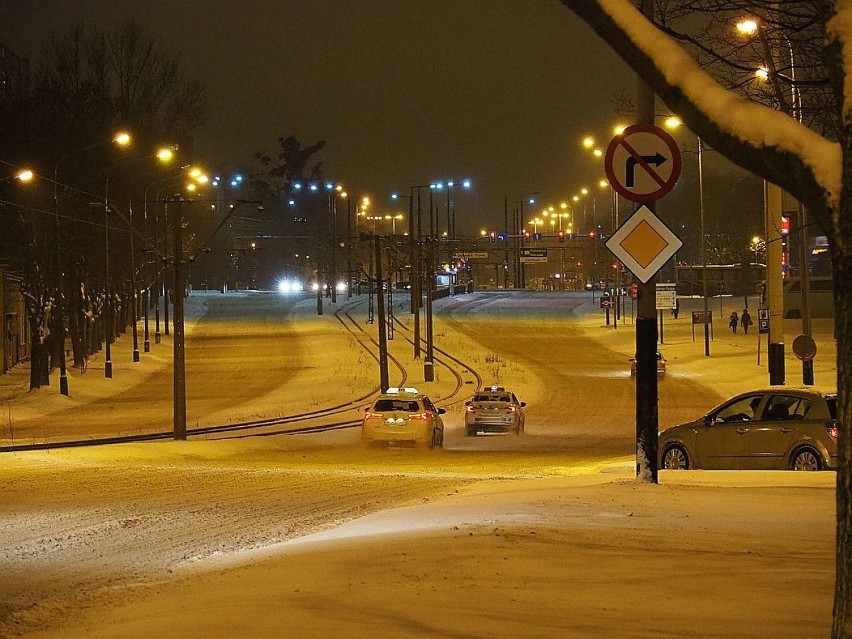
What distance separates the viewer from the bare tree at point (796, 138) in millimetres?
5332

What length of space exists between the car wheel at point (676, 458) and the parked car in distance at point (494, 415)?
18.3 meters

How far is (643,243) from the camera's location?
12625 mm

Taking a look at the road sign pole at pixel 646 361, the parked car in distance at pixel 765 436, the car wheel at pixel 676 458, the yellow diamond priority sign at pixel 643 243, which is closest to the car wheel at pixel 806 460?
the parked car in distance at pixel 765 436

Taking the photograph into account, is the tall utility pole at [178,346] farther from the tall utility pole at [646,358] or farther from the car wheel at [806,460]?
the tall utility pole at [646,358]

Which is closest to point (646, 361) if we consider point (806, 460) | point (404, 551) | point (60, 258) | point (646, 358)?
point (646, 358)

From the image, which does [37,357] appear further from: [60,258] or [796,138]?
[796,138]

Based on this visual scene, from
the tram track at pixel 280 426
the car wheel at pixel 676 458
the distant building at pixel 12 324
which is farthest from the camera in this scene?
the distant building at pixel 12 324

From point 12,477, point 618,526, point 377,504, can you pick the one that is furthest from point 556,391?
point 618,526

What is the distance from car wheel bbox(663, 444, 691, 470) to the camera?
62.9 ft

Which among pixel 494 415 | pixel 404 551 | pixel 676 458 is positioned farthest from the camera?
pixel 494 415

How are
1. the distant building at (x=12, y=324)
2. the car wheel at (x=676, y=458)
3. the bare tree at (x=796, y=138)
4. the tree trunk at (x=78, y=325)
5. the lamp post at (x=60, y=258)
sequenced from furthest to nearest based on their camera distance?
the distant building at (x=12, y=324)
the tree trunk at (x=78, y=325)
the lamp post at (x=60, y=258)
the car wheel at (x=676, y=458)
the bare tree at (x=796, y=138)

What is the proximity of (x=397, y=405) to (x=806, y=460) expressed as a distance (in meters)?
15.3

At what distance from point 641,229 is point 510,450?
786 inches

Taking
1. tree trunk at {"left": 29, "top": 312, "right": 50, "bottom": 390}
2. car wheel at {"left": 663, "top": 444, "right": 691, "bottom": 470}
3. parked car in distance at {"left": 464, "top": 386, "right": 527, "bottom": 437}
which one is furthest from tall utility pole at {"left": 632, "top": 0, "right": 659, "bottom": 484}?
tree trunk at {"left": 29, "top": 312, "right": 50, "bottom": 390}
